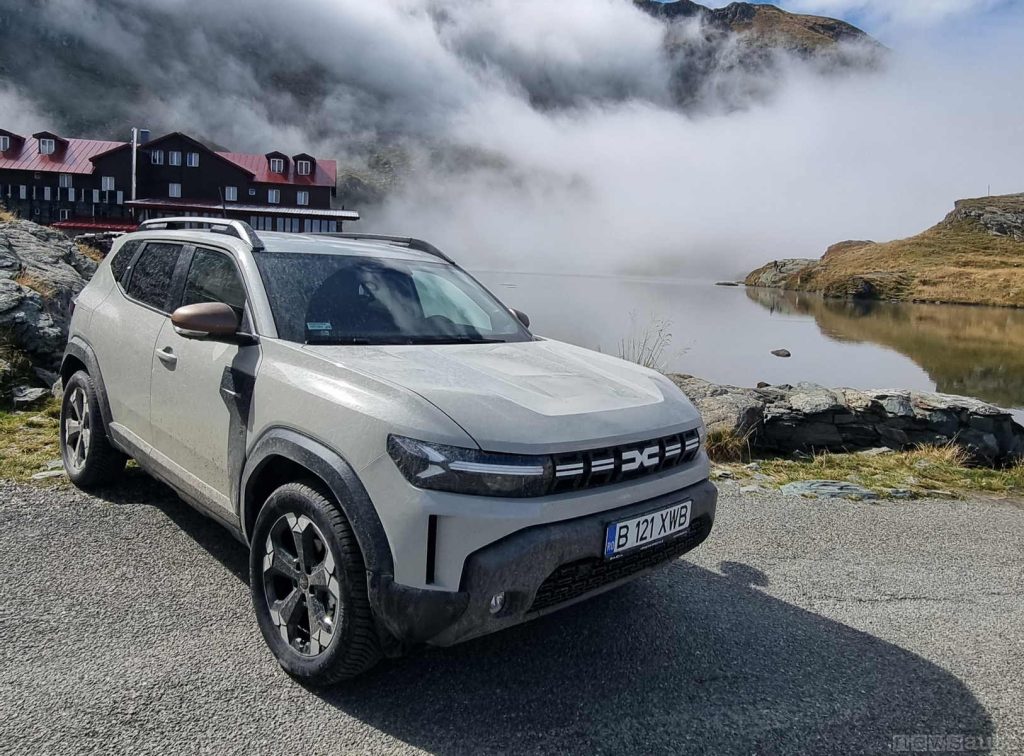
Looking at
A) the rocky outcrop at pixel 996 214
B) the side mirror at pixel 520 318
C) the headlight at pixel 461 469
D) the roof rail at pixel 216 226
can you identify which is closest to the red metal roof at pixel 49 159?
the roof rail at pixel 216 226

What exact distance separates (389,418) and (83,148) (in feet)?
210

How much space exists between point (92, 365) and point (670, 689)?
12.9 ft

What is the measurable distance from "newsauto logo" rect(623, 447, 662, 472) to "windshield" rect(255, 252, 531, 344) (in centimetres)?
121

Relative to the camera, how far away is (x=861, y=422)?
7.94m

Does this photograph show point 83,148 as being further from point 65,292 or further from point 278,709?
point 278,709

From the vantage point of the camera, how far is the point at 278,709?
2.58 meters

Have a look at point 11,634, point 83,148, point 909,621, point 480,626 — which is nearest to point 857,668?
point 909,621

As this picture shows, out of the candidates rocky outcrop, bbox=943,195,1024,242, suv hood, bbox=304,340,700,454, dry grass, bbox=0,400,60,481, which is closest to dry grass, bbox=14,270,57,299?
dry grass, bbox=0,400,60,481

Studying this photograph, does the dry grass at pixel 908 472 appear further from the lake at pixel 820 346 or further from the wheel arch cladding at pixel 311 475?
the wheel arch cladding at pixel 311 475

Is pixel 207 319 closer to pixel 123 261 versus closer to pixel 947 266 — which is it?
pixel 123 261

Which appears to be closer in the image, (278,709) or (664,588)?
(278,709)

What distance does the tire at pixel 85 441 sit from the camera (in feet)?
14.6

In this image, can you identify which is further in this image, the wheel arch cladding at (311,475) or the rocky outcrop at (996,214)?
the rocky outcrop at (996,214)

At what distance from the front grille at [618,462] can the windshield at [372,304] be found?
120cm
